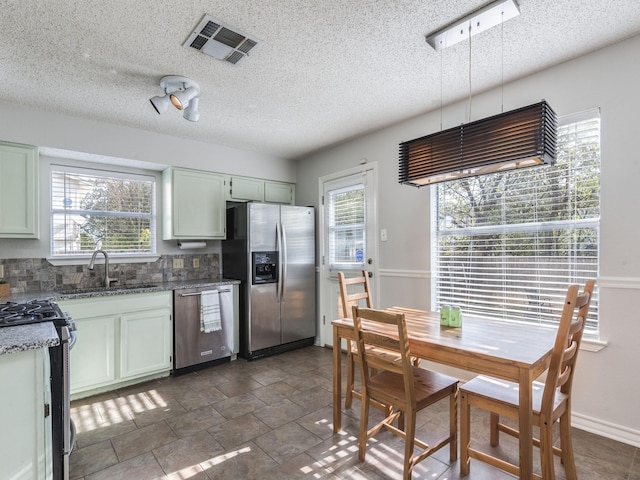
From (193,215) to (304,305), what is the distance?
171 centimetres

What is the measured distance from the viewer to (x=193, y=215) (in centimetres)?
387

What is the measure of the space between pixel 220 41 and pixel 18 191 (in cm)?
225

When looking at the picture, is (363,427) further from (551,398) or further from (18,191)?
(18,191)

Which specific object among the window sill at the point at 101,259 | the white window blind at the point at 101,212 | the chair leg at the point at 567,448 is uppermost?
the white window blind at the point at 101,212

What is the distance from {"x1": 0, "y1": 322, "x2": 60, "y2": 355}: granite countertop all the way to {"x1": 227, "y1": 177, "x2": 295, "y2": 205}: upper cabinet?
268 centimetres

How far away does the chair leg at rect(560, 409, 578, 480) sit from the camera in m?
1.76

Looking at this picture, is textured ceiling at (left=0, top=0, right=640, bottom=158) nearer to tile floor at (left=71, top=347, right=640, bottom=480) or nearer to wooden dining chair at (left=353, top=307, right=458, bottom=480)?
wooden dining chair at (left=353, top=307, right=458, bottom=480)

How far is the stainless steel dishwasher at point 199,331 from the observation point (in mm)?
3438

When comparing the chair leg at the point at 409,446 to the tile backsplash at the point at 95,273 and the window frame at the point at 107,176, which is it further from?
the window frame at the point at 107,176

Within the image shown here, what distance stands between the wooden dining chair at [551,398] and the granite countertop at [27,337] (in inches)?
80.1

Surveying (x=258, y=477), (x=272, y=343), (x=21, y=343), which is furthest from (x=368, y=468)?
(x=272, y=343)

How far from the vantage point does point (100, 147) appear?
11.0 feet

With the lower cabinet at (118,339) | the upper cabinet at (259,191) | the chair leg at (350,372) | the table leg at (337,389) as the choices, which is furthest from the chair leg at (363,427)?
the upper cabinet at (259,191)

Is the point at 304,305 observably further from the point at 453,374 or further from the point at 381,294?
the point at 453,374
